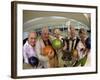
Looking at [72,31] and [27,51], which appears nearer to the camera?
[27,51]

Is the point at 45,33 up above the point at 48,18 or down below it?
below

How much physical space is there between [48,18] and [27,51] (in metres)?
0.30

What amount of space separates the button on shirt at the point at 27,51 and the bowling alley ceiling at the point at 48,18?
0.41 feet

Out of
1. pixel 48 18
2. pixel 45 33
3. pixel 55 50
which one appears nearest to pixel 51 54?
pixel 55 50

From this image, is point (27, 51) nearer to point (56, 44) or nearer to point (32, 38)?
point (32, 38)

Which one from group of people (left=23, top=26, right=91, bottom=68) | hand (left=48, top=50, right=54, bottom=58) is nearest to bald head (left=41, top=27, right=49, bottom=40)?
group of people (left=23, top=26, right=91, bottom=68)

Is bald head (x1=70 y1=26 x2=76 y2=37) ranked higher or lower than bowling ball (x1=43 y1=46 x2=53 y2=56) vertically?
higher

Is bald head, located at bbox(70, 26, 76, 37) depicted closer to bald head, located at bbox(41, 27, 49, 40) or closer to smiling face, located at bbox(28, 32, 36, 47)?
bald head, located at bbox(41, 27, 49, 40)

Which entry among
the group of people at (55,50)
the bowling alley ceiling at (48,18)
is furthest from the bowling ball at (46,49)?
the bowling alley ceiling at (48,18)

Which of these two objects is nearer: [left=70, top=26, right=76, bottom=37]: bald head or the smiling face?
the smiling face

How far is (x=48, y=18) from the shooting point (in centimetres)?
186

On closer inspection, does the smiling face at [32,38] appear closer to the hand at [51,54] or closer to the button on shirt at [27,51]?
the button on shirt at [27,51]

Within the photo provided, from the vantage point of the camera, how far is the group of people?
1.80m

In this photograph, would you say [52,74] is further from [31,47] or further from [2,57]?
[2,57]
